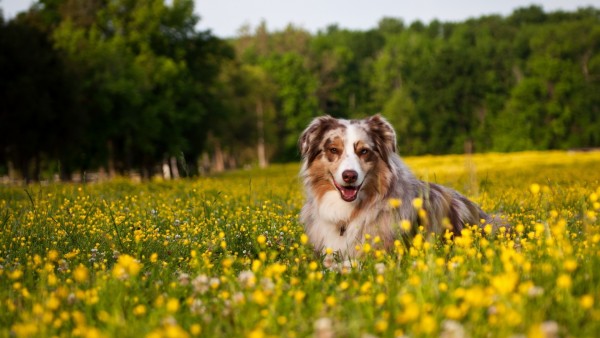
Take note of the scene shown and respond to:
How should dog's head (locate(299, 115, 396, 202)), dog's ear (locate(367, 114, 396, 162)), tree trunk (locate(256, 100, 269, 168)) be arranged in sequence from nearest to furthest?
dog's head (locate(299, 115, 396, 202)) < dog's ear (locate(367, 114, 396, 162)) < tree trunk (locate(256, 100, 269, 168))

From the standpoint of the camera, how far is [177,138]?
140ft

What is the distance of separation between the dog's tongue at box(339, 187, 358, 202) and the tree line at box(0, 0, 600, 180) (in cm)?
1431

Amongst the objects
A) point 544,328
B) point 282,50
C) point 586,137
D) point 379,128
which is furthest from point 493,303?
point 282,50

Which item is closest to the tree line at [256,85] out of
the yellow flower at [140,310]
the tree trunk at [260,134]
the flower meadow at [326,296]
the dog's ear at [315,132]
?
the tree trunk at [260,134]

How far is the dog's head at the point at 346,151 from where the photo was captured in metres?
6.72

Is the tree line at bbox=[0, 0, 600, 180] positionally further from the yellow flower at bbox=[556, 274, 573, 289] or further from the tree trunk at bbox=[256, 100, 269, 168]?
the yellow flower at bbox=[556, 274, 573, 289]

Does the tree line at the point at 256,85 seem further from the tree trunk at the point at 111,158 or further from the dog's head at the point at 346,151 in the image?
the dog's head at the point at 346,151

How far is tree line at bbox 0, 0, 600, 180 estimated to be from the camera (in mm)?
34719

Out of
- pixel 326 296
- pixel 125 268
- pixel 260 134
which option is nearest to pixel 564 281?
pixel 326 296

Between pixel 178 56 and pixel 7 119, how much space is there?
54.8 ft

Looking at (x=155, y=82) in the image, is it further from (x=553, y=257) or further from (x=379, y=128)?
(x=553, y=257)

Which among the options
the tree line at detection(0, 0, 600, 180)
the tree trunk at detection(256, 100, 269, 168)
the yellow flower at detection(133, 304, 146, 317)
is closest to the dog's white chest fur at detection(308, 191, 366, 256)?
the yellow flower at detection(133, 304, 146, 317)

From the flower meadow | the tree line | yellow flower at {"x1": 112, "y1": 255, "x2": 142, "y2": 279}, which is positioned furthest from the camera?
the tree line

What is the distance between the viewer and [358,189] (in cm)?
684
